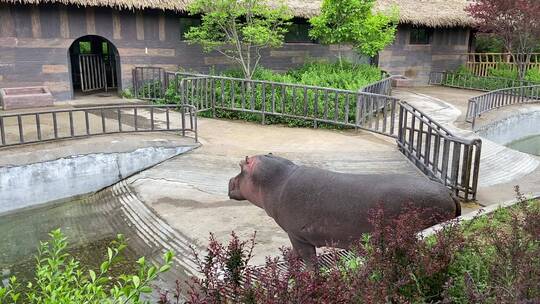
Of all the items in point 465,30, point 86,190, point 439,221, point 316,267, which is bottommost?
point 86,190

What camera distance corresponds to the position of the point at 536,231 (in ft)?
10.0

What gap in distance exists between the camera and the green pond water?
1449cm

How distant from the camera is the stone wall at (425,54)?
21359 mm

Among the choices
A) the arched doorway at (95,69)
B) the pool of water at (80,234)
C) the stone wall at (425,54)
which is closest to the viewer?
the pool of water at (80,234)

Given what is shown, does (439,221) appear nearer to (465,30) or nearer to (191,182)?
(191,182)

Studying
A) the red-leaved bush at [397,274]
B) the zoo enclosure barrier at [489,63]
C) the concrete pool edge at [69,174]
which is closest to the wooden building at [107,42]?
the zoo enclosure barrier at [489,63]

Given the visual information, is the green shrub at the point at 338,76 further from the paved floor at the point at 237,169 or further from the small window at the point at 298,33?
the paved floor at the point at 237,169

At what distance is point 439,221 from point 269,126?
299 inches

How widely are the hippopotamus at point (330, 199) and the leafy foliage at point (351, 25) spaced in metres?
10.4

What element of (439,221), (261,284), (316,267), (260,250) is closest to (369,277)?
(316,267)

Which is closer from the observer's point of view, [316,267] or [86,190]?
[316,267]

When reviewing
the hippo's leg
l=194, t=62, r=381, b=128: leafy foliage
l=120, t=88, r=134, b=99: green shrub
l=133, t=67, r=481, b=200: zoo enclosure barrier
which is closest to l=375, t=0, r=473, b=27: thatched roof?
l=194, t=62, r=381, b=128: leafy foliage

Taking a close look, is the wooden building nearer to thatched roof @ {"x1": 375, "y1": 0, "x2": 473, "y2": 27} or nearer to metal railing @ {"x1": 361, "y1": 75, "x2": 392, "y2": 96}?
thatched roof @ {"x1": 375, "y1": 0, "x2": 473, "y2": 27}

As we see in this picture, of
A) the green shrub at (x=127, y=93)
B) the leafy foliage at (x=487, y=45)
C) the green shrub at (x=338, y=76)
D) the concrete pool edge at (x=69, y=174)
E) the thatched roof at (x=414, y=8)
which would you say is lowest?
the concrete pool edge at (x=69, y=174)
